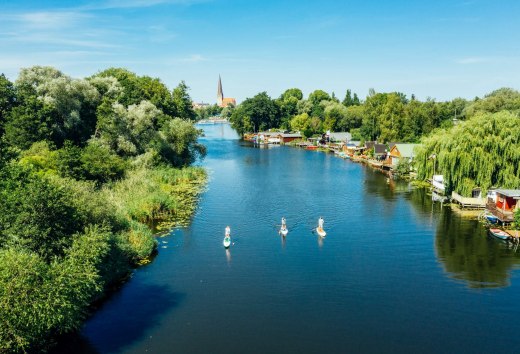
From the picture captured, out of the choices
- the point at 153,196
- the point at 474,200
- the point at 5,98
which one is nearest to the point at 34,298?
the point at 153,196

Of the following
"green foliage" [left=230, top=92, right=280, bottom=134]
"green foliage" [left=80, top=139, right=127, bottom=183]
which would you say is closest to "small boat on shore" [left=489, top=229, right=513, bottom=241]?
"green foliage" [left=80, top=139, right=127, bottom=183]

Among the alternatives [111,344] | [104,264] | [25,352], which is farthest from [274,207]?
[25,352]

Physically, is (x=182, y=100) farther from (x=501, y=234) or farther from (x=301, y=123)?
(x=501, y=234)

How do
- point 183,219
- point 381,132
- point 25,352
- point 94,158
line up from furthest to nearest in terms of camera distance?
point 381,132 < point 94,158 < point 183,219 < point 25,352

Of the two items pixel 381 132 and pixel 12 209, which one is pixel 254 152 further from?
pixel 12 209

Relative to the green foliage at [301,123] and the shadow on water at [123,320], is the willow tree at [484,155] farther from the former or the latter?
the green foliage at [301,123]
